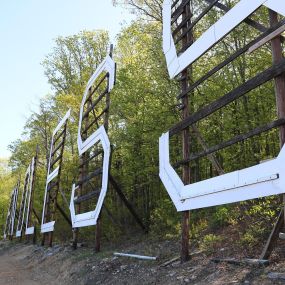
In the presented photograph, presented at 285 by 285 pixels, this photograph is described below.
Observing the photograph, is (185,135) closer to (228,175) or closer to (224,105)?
(224,105)

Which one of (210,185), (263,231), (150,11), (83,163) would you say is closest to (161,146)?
(210,185)

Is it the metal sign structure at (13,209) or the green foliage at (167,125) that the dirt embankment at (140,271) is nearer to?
the green foliage at (167,125)

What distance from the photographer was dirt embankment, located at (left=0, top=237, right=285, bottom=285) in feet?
16.9

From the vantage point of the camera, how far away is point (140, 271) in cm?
746

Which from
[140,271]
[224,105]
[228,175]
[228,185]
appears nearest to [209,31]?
[224,105]

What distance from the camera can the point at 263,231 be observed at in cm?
684

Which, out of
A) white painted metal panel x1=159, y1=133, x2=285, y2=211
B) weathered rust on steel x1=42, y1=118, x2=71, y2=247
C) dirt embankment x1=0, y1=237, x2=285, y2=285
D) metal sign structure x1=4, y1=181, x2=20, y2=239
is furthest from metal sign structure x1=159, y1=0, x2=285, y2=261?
metal sign structure x1=4, y1=181, x2=20, y2=239

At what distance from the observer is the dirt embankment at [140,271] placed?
5164mm

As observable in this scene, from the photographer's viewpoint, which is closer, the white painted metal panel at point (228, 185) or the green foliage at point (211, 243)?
the white painted metal panel at point (228, 185)

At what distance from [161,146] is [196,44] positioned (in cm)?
203

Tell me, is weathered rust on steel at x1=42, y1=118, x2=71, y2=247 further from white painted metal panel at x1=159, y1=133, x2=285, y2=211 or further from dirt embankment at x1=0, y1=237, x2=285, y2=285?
white painted metal panel at x1=159, y1=133, x2=285, y2=211

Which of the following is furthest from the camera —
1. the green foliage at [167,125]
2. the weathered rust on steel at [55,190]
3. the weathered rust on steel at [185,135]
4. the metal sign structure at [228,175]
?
the weathered rust on steel at [55,190]

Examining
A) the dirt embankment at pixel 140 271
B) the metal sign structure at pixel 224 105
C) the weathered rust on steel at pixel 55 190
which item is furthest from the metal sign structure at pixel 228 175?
the weathered rust on steel at pixel 55 190

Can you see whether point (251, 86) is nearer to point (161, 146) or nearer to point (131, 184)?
point (161, 146)
